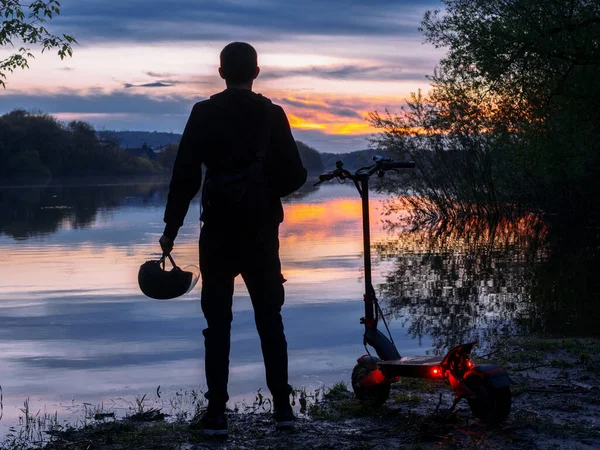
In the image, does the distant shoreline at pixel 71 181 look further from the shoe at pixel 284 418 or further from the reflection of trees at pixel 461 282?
the shoe at pixel 284 418

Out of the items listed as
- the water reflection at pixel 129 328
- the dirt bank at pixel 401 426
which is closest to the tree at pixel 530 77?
the water reflection at pixel 129 328

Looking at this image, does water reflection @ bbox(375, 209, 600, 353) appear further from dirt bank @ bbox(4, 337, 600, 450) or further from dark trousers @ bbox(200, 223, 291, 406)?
dark trousers @ bbox(200, 223, 291, 406)

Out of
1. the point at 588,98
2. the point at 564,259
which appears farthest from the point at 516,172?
the point at 564,259

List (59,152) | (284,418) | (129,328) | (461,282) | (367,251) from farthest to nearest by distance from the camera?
1. (59,152)
2. (461,282)
3. (129,328)
4. (367,251)
5. (284,418)

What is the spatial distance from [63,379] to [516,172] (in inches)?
1193

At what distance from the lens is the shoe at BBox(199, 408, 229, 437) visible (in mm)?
5531

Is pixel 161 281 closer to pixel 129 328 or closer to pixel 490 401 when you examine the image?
pixel 490 401

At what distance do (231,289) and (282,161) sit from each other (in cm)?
85

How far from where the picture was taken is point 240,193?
5.45m

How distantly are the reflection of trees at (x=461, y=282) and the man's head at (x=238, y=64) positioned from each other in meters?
4.34

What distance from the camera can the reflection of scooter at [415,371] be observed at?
5438mm

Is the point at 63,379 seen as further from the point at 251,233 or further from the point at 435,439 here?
the point at 435,439

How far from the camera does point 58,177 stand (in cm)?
14325

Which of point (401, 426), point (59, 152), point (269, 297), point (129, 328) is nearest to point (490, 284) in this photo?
point (129, 328)
